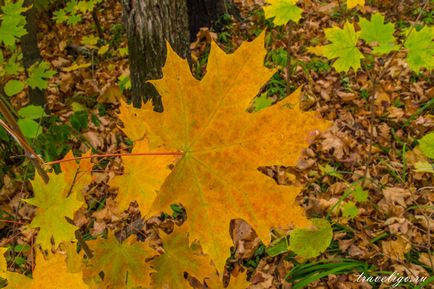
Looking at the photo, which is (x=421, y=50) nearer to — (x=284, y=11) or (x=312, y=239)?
(x=284, y=11)

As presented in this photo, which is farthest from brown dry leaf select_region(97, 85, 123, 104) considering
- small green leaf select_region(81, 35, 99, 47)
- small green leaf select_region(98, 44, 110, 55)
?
small green leaf select_region(81, 35, 99, 47)

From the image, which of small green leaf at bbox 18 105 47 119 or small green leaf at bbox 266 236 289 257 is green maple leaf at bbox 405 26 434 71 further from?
small green leaf at bbox 18 105 47 119

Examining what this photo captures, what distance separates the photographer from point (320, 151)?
2.93 meters

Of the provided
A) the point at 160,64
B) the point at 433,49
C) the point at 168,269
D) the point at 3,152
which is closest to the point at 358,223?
the point at 433,49

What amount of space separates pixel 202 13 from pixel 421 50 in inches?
107

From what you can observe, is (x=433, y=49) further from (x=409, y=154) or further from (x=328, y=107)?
(x=328, y=107)

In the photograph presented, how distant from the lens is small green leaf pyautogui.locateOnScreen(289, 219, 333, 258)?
2.04m

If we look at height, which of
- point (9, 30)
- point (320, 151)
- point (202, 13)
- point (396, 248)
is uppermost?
point (9, 30)

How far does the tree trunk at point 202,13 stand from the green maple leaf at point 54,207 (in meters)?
3.33

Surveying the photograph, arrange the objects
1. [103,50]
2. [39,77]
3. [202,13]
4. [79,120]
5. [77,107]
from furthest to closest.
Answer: [103,50] → [202,13] → [77,107] → [79,120] → [39,77]

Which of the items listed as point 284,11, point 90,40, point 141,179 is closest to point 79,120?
point 90,40

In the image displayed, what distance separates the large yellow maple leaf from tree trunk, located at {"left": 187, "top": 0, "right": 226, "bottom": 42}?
3.44 metres

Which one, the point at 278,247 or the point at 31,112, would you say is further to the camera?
the point at 31,112

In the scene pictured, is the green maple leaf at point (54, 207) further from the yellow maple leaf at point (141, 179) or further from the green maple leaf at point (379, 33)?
the green maple leaf at point (379, 33)
